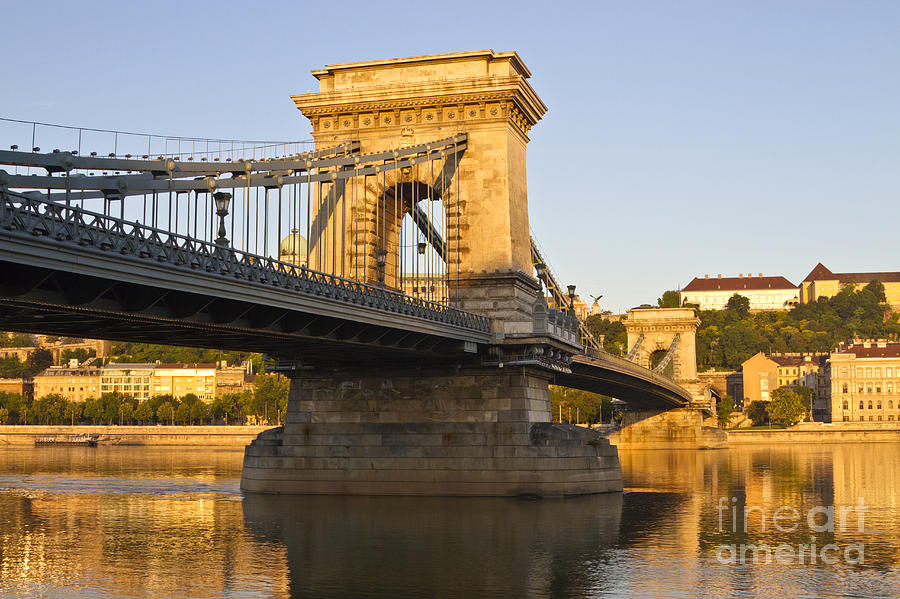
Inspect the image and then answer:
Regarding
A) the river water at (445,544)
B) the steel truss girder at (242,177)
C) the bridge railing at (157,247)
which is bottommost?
the river water at (445,544)

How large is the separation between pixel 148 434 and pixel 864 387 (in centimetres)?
9623

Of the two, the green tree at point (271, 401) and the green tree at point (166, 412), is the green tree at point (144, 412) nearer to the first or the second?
the green tree at point (166, 412)

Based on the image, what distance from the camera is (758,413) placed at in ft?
502

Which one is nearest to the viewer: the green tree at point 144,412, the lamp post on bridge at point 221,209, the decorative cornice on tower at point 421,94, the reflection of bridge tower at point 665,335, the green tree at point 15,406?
the lamp post on bridge at point 221,209

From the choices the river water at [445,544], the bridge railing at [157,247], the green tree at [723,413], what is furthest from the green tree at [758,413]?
the bridge railing at [157,247]

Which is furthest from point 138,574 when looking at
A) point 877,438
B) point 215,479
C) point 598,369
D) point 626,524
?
point 877,438

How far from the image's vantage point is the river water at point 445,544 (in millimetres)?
26953

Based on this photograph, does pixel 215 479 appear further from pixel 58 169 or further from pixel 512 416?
pixel 58 169

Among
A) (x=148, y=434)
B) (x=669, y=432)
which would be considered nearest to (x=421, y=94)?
(x=669, y=432)

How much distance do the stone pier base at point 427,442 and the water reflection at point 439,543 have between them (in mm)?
1078

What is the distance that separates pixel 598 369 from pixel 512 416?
3327 cm

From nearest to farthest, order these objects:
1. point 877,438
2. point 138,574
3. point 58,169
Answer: point 58,169 < point 138,574 < point 877,438

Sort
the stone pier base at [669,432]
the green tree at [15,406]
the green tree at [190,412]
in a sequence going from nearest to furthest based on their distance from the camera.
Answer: the stone pier base at [669,432]
the green tree at [190,412]
the green tree at [15,406]

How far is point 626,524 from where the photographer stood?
3916 cm
